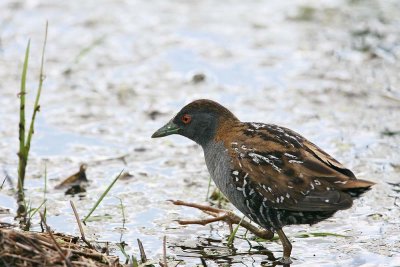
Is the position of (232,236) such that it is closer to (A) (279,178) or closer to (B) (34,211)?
(A) (279,178)

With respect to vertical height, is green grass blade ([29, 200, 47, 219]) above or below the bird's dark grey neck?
below

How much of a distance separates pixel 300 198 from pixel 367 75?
4297 millimetres

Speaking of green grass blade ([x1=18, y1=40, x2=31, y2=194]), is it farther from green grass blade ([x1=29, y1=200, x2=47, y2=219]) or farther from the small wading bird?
the small wading bird

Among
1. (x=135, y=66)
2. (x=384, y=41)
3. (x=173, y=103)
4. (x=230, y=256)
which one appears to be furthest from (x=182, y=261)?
(x=384, y=41)

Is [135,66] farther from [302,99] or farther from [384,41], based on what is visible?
[384,41]

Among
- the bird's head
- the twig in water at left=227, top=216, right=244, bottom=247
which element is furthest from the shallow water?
the bird's head

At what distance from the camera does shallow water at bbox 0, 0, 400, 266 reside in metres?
7.41

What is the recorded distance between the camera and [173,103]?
33.0 feet

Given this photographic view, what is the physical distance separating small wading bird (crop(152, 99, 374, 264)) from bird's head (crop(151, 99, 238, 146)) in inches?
9.0

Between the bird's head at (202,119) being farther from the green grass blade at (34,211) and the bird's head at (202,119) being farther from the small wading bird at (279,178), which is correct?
the green grass blade at (34,211)

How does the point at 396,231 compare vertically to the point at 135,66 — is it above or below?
below

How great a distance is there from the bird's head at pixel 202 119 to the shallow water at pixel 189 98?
2.24 feet

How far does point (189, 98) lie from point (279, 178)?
142 inches

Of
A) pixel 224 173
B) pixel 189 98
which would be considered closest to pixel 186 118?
pixel 224 173
